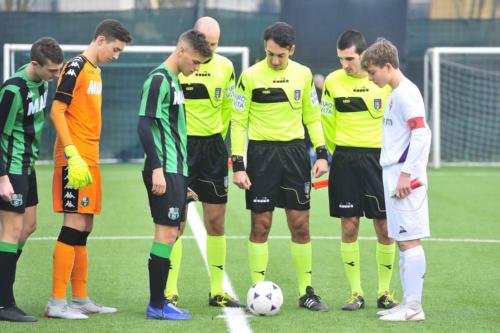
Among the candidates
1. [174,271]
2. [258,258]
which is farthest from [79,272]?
[258,258]

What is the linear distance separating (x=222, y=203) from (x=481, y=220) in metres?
6.17

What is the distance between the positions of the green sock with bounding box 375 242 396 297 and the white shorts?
2.64ft

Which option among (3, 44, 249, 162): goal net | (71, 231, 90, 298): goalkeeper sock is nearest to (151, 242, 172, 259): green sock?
(71, 231, 90, 298): goalkeeper sock

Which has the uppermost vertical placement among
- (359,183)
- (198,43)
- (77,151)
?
(198,43)

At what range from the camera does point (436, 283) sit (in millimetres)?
8758

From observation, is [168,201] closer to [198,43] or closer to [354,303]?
[198,43]

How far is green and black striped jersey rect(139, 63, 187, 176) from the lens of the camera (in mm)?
7051

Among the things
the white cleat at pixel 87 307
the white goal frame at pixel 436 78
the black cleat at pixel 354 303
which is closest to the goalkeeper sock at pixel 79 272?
the white cleat at pixel 87 307

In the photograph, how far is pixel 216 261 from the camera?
812 centimetres

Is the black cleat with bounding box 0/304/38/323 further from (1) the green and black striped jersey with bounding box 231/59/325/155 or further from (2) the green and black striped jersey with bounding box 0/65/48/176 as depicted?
(1) the green and black striped jersey with bounding box 231/59/325/155

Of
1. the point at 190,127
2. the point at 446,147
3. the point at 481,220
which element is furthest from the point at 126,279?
the point at 446,147

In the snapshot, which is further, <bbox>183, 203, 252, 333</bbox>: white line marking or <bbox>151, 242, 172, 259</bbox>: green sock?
<bbox>151, 242, 172, 259</bbox>: green sock

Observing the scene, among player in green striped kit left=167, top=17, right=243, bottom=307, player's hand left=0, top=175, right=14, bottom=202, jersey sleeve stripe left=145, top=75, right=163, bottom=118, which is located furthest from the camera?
player in green striped kit left=167, top=17, right=243, bottom=307

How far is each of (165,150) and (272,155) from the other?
3.61ft
